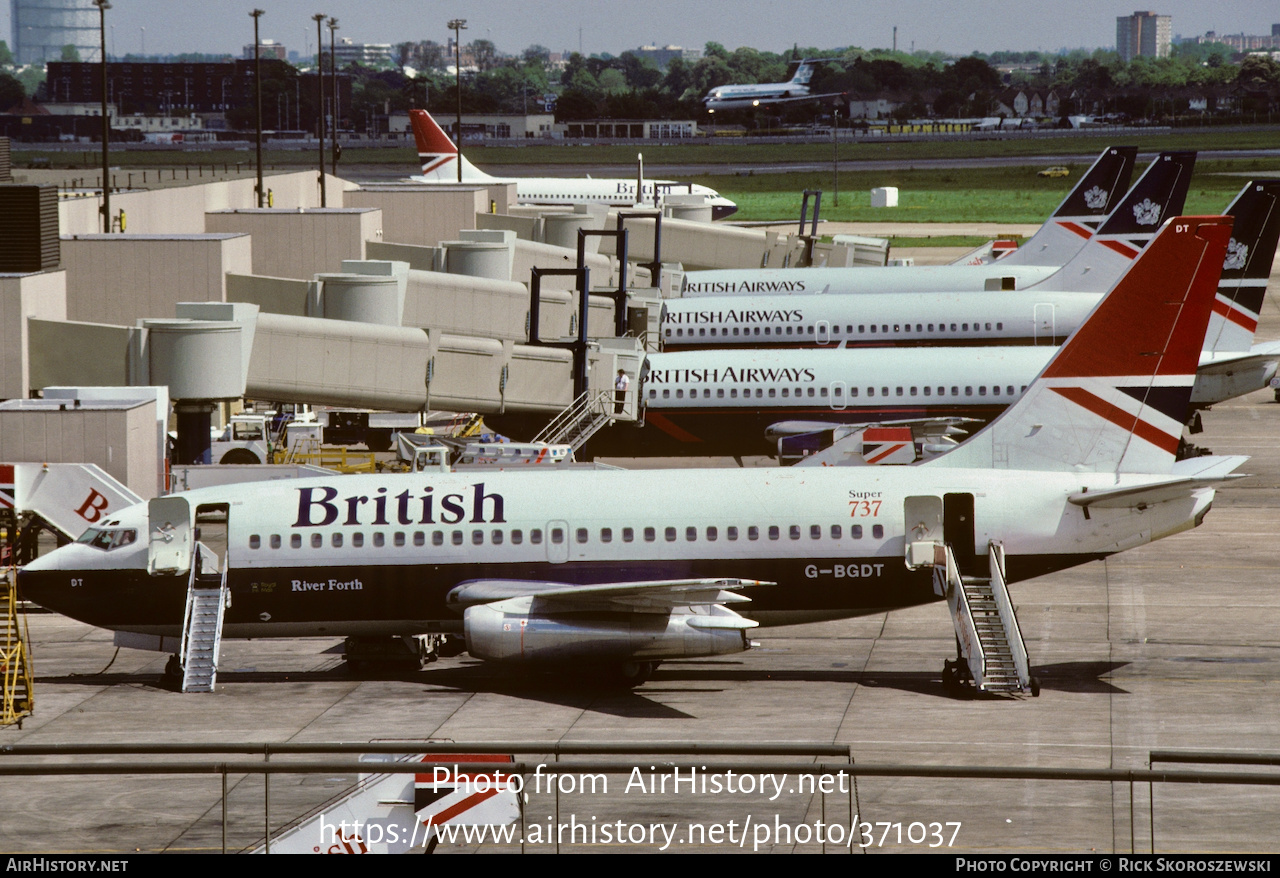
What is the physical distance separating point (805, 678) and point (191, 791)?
13244 millimetres

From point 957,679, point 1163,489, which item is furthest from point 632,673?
point 1163,489

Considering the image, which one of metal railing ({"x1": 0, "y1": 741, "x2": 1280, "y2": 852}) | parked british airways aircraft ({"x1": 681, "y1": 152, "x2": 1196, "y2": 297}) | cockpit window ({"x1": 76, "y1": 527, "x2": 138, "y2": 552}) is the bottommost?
cockpit window ({"x1": 76, "y1": 527, "x2": 138, "y2": 552})

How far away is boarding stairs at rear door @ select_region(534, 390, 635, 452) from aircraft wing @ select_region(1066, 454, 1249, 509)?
899 inches

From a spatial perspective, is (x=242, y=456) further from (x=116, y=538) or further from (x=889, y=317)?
(x=889, y=317)

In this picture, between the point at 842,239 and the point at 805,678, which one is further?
the point at 842,239

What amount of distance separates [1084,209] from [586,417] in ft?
113

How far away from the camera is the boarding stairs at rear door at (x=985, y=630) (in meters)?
31.0

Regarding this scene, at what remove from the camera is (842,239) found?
10294 cm

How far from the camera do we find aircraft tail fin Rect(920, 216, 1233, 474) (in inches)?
1314

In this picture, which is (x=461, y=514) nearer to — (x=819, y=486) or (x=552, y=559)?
(x=552, y=559)

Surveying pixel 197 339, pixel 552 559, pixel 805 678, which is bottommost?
pixel 805 678

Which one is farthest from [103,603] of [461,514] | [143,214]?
[143,214]

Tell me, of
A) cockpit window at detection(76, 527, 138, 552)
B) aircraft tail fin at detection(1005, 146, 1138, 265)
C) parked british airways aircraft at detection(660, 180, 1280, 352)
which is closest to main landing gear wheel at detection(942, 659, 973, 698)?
cockpit window at detection(76, 527, 138, 552)

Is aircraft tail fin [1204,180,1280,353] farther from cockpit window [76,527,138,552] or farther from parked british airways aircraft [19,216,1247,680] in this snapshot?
cockpit window [76,527,138,552]
